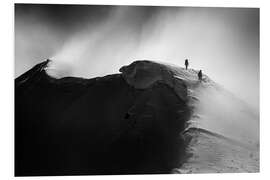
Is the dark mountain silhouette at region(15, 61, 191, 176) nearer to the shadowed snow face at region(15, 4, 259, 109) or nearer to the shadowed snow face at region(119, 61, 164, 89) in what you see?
the shadowed snow face at region(119, 61, 164, 89)

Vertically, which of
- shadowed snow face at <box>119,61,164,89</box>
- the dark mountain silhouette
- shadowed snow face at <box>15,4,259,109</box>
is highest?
shadowed snow face at <box>15,4,259,109</box>

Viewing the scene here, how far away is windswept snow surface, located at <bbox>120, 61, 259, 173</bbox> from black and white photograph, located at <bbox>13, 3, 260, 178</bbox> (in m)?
0.01

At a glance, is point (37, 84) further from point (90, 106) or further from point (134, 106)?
point (134, 106)

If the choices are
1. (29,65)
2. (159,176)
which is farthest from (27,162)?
(159,176)

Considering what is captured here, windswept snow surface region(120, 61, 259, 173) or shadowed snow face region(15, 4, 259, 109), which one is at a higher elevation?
shadowed snow face region(15, 4, 259, 109)

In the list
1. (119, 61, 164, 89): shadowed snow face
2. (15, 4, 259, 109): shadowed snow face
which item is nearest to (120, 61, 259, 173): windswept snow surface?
(119, 61, 164, 89): shadowed snow face

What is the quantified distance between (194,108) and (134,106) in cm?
66

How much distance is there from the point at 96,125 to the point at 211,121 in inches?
49.2

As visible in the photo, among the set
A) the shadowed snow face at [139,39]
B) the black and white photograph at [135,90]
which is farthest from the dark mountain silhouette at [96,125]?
the shadowed snow face at [139,39]

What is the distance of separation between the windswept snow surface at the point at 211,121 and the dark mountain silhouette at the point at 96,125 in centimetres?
6

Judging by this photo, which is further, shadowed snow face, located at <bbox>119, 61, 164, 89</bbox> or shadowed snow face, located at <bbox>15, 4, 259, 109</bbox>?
shadowed snow face, located at <bbox>119, 61, 164, 89</bbox>

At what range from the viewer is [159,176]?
17.3 ft

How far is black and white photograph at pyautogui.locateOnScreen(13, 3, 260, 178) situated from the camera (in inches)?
207

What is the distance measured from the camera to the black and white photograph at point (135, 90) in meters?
5.25
